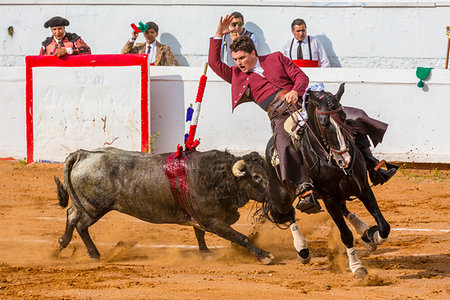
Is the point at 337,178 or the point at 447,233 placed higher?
the point at 337,178

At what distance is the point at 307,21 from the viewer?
43.5ft

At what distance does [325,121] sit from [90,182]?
2.82 metres

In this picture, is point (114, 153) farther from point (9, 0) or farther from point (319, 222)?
point (9, 0)

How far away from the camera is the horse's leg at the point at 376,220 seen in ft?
20.9

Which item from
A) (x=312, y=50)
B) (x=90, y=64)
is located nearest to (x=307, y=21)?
(x=312, y=50)

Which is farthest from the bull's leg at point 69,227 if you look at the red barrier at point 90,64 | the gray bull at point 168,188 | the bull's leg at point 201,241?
the red barrier at point 90,64

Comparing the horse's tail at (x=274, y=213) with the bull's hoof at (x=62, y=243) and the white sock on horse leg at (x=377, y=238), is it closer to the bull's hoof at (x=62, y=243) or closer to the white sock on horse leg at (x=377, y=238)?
the white sock on horse leg at (x=377, y=238)

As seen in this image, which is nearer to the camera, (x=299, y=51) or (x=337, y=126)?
(x=337, y=126)

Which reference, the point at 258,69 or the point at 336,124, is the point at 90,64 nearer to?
the point at 258,69

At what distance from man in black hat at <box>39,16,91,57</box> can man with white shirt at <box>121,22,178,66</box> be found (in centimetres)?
73

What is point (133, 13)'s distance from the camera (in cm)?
1367

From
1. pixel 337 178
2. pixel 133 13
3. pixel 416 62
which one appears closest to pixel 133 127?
pixel 133 13

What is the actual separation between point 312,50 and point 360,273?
661 centimetres

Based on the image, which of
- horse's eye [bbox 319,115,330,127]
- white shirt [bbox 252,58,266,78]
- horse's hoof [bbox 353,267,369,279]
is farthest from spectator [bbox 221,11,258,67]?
horse's hoof [bbox 353,267,369,279]
